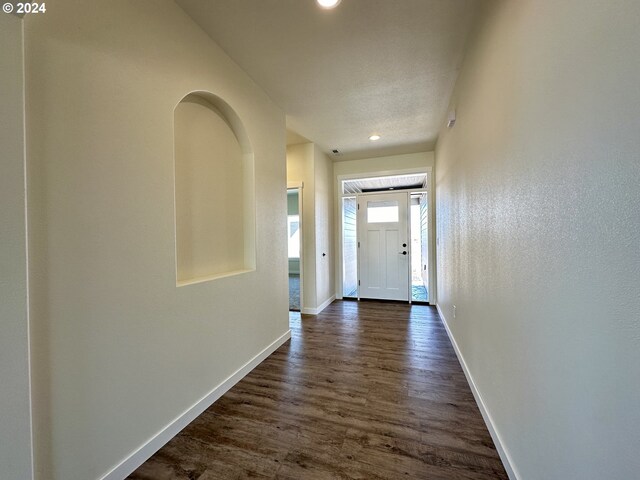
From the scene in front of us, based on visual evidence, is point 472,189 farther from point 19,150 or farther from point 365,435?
point 19,150

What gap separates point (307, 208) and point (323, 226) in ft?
1.67

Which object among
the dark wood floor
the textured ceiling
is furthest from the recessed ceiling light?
the textured ceiling

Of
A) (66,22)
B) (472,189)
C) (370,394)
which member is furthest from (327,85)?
(370,394)

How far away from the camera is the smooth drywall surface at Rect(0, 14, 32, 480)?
89cm

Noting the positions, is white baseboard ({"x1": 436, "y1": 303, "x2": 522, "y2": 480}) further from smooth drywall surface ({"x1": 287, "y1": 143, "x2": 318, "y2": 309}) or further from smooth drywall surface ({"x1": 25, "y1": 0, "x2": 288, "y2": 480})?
smooth drywall surface ({"x1": 287, "y1": 143, "x2": 318, "y2": 309})

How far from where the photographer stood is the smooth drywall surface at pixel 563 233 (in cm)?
62

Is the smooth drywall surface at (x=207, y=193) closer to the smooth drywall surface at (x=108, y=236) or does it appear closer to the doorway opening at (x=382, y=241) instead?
the smooth drywall surface at (x=108, y=236)

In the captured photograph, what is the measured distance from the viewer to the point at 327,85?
2514 millimetres

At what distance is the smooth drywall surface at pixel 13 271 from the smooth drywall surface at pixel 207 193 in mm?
876

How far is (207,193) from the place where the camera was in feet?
6.80

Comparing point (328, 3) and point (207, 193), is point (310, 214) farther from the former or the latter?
point (328, 3)

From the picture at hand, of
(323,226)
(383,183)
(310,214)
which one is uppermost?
(383,183)

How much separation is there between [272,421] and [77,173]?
68.7 inches

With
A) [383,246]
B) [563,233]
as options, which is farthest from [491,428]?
[383,246]
